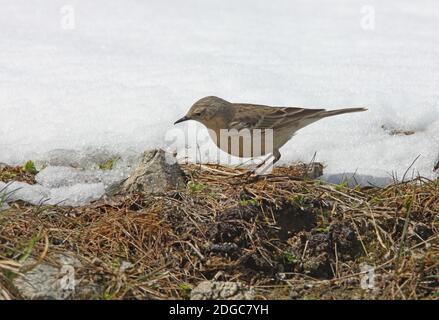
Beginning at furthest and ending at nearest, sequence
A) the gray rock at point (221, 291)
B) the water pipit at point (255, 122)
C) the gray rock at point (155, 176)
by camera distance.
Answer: the water pipit at point (255, 122), the gray rock at point (155, 176), the gray rock at point (221, 291)

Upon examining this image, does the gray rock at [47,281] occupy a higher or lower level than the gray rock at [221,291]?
higher

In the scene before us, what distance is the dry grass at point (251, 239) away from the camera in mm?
5559

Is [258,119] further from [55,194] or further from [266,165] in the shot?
[55,194]

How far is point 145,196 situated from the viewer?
6.97 metres

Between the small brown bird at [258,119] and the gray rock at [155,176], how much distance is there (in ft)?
3.35

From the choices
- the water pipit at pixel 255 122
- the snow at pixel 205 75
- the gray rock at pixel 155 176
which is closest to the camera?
the gray rock at pixel 155 176

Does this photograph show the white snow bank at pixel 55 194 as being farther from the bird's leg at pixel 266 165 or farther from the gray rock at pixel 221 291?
the gray rock at pixel 221 291

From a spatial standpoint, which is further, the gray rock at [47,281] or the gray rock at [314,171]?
the gray rock at [314,171]

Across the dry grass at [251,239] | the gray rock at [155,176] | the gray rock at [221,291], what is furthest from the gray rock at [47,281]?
the gray rock at [155,176]

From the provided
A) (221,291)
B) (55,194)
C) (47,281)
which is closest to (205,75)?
(55,194)

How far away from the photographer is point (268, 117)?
871 centimetres

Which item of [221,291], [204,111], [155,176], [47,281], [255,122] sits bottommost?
[221,291]

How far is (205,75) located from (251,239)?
5.01m

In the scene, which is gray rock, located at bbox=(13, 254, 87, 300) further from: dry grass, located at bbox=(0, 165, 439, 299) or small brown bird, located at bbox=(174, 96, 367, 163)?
small brown bird, located at bbox=(174, 96, 367, 163)
